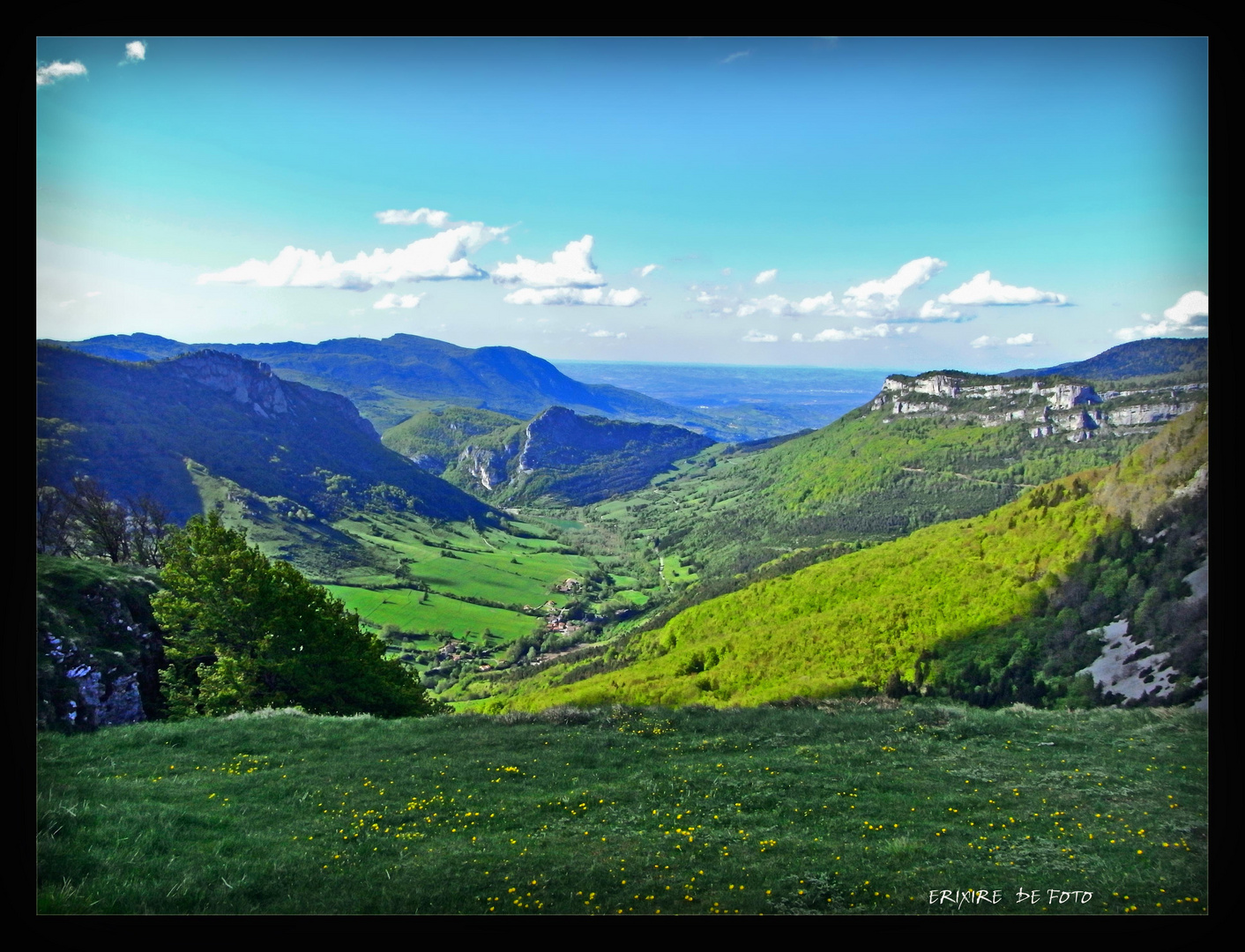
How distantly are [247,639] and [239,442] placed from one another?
115 meters

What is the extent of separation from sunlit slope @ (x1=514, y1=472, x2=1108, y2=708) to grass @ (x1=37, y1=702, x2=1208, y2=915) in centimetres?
587

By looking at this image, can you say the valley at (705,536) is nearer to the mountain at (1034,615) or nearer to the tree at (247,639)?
the mountain at (1034,615)

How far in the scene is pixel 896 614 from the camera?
64.2 feet

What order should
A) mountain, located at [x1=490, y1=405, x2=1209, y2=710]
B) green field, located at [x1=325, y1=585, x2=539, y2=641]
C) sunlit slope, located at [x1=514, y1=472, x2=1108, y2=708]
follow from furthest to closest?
green field, located at [x1=325, y1=585, x2=539, y2=641], sunlit slope, located at [x1=514, y1=472, x2=1108, y2=708], mountain, located at [x1=490, y1=405, x2=1209, y2=710]

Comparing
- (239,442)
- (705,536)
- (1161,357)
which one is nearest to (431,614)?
(705,536)

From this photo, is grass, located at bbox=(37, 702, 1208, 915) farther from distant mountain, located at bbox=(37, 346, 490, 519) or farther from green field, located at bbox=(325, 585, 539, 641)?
distant mountain, located at bbox=(37, 346, 490, 519)

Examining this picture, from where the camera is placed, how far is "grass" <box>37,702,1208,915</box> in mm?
6691

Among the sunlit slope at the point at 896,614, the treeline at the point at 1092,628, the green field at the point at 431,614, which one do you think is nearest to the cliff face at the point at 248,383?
the green field at the point at 431,614

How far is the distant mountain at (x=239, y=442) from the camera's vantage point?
84188mm

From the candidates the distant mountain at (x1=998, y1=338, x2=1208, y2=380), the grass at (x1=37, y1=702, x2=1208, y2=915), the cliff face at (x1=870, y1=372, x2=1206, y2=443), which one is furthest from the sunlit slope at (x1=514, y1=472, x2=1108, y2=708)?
the grass at (x1=37, y1=702, x2=1208, y2=915)

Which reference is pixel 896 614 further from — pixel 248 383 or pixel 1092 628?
pixel 248 383

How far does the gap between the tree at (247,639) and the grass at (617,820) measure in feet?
11.1

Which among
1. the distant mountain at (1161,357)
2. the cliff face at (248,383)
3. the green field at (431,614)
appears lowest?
the green field at (431,614)

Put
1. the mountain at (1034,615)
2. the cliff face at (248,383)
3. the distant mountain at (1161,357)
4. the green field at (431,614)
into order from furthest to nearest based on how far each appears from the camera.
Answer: the cliff face at (248,383) < the green field at (431,614) < the mountain at (1034,615) < the distant mountain at (1161,357)
